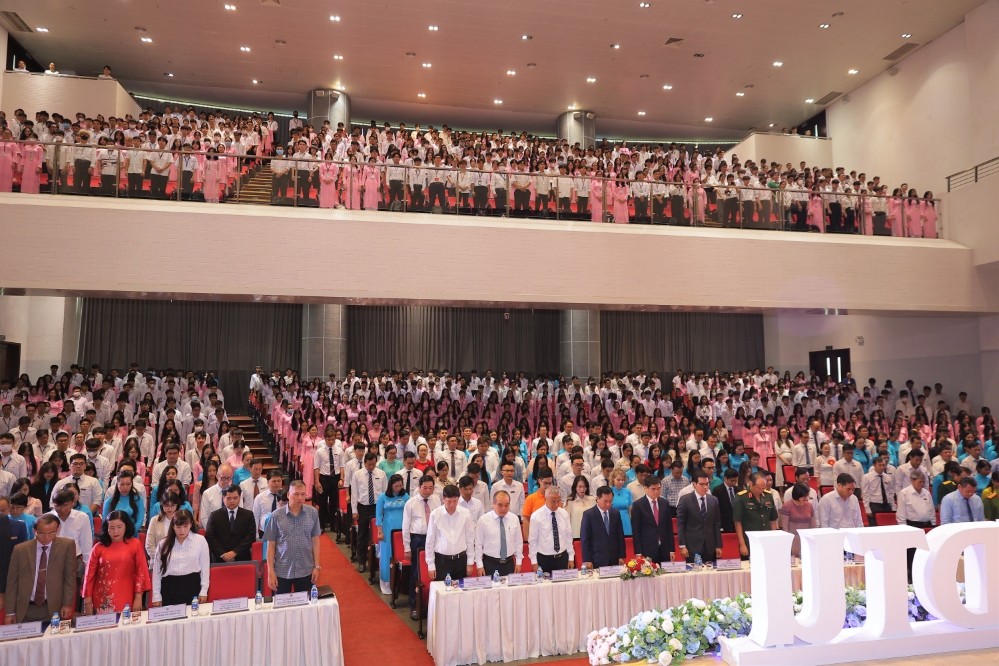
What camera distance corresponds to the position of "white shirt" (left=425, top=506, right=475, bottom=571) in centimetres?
709

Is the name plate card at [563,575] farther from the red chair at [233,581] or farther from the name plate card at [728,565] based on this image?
the red chair at [233,581]

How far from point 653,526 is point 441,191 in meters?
7.95

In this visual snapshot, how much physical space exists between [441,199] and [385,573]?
7.20 metres

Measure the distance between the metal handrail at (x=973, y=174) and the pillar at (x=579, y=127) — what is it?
10.1 m

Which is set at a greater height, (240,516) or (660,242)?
(660,242)

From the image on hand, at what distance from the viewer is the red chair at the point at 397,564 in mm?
8072

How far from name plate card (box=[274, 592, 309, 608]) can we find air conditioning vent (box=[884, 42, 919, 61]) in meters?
19.5

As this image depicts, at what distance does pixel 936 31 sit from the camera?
17656mm

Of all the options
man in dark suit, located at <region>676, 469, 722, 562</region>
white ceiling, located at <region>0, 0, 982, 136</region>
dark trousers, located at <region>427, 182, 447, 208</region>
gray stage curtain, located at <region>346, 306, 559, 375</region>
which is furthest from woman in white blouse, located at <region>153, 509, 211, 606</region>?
gray stage curtain, located at <region>346, 306, 559, 375</region>

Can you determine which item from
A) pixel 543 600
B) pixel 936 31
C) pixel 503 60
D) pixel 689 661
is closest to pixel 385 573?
pixel 543 600

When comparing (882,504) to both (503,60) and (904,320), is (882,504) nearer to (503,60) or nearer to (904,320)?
(904,320)

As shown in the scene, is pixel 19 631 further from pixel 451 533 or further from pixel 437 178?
pixel 437 178

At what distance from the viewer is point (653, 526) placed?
755 centimetres

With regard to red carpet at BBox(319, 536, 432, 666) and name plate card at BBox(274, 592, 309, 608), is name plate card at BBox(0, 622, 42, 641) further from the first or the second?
red carpet at BBox(319, 536, 432, 666)
